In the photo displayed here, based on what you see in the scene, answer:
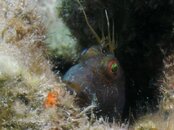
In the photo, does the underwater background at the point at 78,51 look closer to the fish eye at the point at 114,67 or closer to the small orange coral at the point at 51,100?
the small orange coral at the point at 51,100

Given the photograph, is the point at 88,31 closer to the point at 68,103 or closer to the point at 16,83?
the point at 68,103

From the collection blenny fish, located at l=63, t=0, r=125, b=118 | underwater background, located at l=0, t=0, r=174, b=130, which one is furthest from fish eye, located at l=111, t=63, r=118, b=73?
underwater background, located at l=0, t=0, r=174, b=130

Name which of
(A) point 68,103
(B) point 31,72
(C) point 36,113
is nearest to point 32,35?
(B) point 31,72

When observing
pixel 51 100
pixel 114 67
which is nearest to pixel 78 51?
pixel 114 67

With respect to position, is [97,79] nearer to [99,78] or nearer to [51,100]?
[99,78]

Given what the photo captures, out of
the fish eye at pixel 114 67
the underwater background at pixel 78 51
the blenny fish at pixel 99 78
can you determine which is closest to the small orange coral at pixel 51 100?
the underwater background at pixel 78 51

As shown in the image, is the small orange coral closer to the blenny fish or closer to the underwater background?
the underwater background
